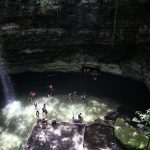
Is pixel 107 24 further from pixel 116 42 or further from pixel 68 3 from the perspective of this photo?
pixel 68 3

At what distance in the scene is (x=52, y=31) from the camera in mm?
33625

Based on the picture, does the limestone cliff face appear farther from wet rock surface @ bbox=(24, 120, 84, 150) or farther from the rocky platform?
wet rock surface @ bbox=(24, 120, 84, 150)

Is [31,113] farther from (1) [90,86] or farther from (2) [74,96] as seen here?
(1) [90,86]

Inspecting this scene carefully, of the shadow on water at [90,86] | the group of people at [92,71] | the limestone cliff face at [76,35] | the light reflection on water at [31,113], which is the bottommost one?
the light reflection on water at [31,113]

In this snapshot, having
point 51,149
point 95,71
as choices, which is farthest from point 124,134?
point 95,71

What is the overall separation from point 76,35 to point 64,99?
7.23m

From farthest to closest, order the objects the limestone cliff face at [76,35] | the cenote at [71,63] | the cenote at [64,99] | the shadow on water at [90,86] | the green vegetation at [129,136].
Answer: the shadow on water at [90,86] < the limestone cliff face at [76,35] < the cenote at [71,63] < the cenote at [64,99] < the green vegetation at [129,136]

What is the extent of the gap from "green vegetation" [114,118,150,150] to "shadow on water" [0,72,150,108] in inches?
226

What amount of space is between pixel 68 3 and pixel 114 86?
33.5 ft

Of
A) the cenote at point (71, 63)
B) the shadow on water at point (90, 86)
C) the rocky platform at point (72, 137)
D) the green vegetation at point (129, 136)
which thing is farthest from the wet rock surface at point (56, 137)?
the shadow on water at point (90, 86)

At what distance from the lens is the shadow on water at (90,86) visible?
32344 millimetres

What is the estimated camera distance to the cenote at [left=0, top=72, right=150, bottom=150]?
2948 centimetres

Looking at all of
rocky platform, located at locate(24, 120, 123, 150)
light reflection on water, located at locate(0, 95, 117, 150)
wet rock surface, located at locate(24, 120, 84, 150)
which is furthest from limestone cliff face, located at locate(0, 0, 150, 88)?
wet rock surface, located at locate(24, 120, 84, 150)

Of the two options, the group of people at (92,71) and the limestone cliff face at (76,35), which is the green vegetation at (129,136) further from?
the group of people at (92,71)
